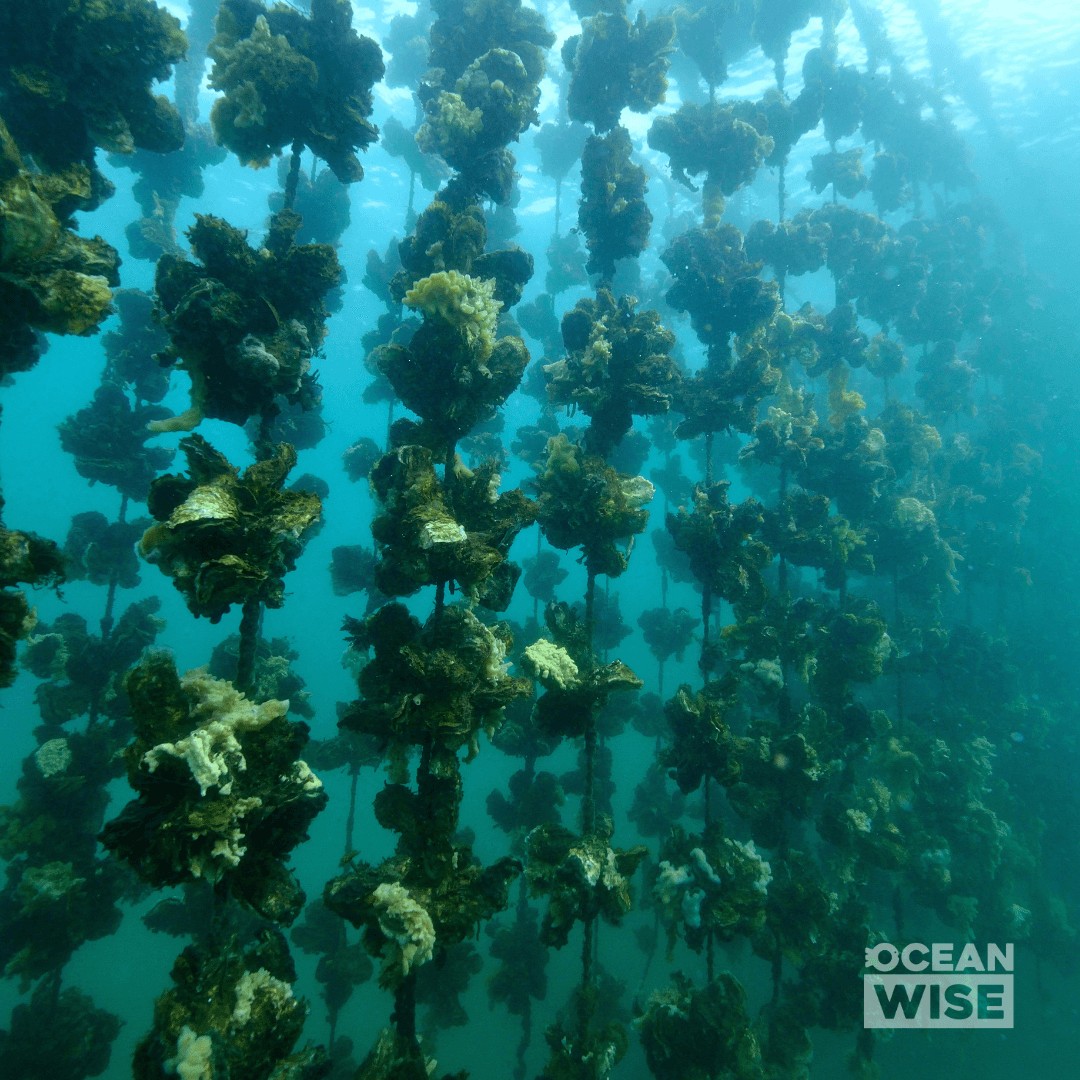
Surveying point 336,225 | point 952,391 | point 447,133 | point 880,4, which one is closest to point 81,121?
point 447,133

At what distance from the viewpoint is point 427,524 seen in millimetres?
6500

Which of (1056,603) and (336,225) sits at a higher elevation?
(336,225)

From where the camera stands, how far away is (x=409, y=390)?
825cm

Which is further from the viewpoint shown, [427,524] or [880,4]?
[880,4]

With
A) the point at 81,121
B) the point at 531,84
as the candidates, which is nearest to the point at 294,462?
the point at 81,121

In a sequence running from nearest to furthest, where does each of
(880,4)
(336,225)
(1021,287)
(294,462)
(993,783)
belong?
(294,462) < (336,225) < (993,783) < (880,4) < (1021,287)

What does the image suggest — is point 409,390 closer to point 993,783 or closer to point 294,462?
point 294,462

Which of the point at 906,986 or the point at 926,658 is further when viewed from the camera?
the point at 926,658

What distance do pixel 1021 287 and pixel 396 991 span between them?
40.0 meters

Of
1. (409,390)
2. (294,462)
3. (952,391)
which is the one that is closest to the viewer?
(294,462)

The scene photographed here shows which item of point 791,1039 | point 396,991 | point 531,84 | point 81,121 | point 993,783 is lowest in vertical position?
point 791,1039

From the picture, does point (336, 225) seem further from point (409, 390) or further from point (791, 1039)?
point (791, 1039)

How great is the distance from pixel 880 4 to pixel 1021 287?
15371 millimetres

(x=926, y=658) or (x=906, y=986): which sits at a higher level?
(x=926, y=658)
